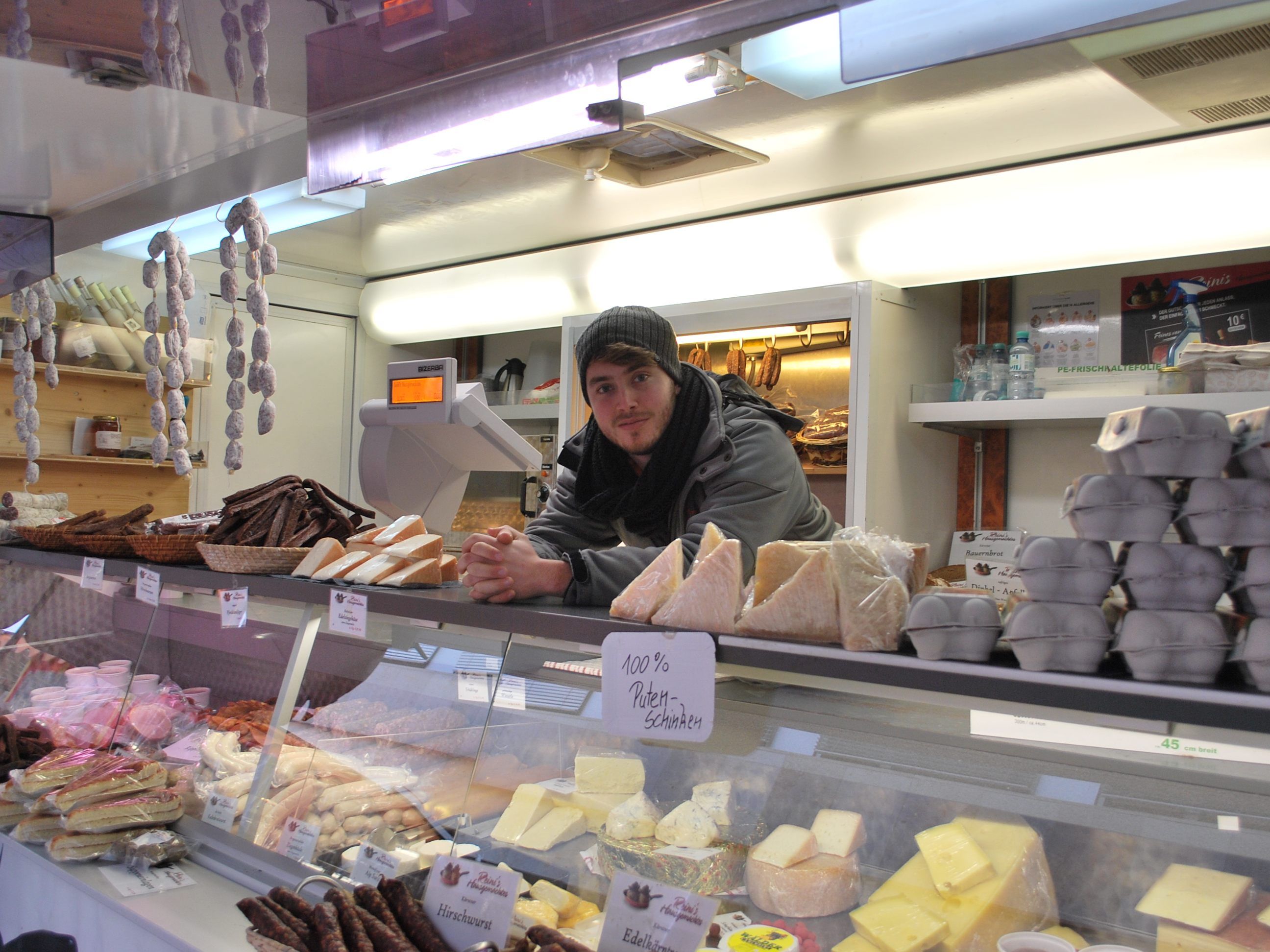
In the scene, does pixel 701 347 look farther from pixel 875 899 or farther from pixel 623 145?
pixel 875 899

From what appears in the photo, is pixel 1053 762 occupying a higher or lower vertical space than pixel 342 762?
higher

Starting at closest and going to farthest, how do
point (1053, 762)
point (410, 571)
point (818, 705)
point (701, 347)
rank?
point (1053, 762) → point (818, 705) → point (410, 571) → point (701, 347)

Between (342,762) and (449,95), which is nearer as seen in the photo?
(449,95)

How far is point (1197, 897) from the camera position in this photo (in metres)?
1.18

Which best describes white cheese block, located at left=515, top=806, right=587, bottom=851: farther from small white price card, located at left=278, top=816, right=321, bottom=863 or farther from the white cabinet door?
the white cabinet door

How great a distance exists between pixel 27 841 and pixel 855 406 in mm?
3143

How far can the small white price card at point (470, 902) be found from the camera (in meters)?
1.40

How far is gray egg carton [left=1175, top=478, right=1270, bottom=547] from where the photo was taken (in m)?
1.03

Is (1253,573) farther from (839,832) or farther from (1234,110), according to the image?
(1234,110)

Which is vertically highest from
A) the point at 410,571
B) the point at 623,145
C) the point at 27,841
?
the point at 623,145

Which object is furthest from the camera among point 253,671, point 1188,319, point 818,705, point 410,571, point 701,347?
point 701,347

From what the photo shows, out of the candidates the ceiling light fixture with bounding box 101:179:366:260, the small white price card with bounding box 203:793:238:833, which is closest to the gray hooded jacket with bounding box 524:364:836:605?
the small white price card with bounding box 203:793:238:833

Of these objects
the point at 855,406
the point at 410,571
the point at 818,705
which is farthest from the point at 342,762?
the point at 855,406

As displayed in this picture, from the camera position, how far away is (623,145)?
4.08 meters
